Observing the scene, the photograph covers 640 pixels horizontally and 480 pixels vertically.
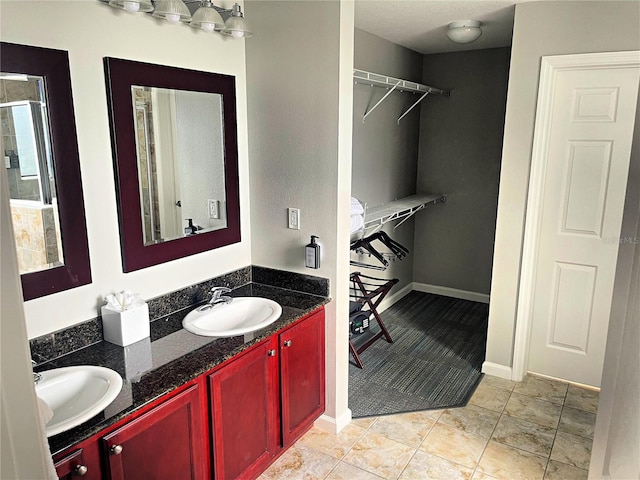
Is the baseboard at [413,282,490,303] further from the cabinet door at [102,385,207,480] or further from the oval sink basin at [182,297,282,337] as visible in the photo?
the cabinet door at [102,385,207,480]

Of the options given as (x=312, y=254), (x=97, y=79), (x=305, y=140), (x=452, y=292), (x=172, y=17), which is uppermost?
(x=172, y=17)

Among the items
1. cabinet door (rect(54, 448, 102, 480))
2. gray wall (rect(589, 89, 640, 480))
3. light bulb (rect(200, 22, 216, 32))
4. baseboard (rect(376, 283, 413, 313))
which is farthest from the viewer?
baseboard (rect(376, 283, 413, 313))

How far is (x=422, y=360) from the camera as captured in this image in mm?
3555

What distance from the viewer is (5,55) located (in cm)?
156

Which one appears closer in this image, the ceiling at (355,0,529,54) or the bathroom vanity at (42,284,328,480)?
the bathroom vanity at (42,284,328,480)

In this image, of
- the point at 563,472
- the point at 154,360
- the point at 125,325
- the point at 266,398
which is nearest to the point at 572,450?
the point at 563,472

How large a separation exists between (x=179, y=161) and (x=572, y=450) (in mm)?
2496

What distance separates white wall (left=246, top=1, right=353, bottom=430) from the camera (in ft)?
7.63

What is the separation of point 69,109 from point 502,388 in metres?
2.93

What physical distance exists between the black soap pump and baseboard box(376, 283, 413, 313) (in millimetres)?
2004

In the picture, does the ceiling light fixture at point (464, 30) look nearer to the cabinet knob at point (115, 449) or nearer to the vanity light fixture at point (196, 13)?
the vanity light fixture at point (196, 13)

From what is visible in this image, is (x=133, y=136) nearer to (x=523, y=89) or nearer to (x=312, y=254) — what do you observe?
(x=312, y=254)

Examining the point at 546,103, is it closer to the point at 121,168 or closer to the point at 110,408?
the point at 121,168

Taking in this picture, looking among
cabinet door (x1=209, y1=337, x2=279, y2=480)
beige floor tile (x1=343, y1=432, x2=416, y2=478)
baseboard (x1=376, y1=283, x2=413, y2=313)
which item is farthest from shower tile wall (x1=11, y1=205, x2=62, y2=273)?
baseboard (x1=376, y1=283, x2=413, y2=313)
